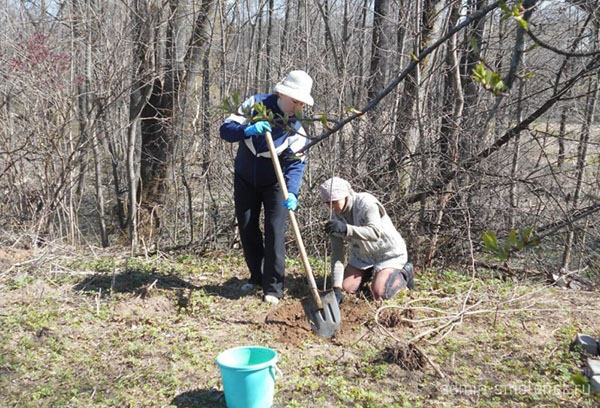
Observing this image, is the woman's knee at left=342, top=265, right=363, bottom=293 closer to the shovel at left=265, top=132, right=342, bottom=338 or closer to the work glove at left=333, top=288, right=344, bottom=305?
the work glove at left=333, top=288, right=344, bottom=305

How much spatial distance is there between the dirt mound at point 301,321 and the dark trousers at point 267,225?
0.27 meters

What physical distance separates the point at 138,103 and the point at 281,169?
2.66 metres

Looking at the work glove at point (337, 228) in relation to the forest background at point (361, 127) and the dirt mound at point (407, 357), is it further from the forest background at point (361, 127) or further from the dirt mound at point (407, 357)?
the dirt mound at point (407, 357)

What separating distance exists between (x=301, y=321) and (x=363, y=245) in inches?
39.5

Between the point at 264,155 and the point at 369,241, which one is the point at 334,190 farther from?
the point at 264,155

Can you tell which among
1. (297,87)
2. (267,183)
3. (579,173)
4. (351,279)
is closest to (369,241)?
(351,279)

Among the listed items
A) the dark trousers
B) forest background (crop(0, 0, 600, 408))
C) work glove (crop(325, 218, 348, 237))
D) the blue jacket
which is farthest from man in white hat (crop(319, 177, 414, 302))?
the dark trousers

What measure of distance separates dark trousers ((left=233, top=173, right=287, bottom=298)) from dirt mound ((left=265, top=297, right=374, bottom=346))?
27 cm

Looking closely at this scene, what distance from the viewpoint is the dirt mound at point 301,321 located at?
380cm

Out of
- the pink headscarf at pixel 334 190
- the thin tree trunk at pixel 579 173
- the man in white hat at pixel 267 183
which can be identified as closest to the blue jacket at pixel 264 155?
the man in white hat at pixel 267 183

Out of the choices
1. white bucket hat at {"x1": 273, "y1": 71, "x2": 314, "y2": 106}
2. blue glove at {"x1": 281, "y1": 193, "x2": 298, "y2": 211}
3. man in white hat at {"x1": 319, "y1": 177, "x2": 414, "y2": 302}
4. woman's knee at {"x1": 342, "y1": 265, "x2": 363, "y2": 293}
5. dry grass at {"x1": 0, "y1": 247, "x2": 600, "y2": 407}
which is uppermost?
white bucket hat at {"x1": 273, "y1": 71, "x2": 314, "y2": 106}

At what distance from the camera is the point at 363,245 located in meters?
4.63

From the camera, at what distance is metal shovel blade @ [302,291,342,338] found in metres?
3.83

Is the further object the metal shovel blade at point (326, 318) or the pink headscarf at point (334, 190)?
the pink headscarf at point (334, 190)
